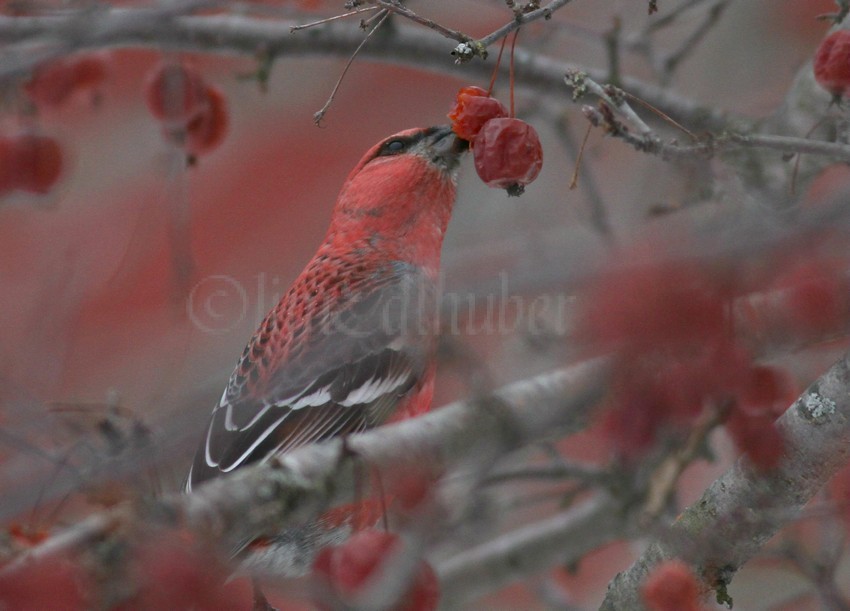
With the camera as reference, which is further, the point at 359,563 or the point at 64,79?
the point at 64,79

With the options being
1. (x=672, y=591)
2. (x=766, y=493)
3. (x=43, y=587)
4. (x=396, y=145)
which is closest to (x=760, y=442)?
(x=766, y=493)

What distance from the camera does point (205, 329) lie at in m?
3.71

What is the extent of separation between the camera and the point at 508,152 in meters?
1.64

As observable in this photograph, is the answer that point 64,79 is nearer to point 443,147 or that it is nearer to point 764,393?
point 443,147

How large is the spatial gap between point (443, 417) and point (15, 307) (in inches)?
112

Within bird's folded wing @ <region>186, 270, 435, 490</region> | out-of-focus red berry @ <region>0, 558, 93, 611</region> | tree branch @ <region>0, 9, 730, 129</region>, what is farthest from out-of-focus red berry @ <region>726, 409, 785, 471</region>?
tree branch @ <region>0, 9, 730, 129</region>

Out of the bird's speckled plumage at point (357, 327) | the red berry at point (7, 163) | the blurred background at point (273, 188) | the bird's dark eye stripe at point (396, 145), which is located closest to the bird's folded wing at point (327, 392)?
the bird's speckled plumage at point (357, 327)

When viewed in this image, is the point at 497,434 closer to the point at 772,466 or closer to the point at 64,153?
the point at 772,466

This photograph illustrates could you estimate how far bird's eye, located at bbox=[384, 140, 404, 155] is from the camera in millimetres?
2725

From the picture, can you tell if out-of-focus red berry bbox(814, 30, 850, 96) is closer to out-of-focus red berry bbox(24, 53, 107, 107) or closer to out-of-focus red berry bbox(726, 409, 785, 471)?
out-of-focus red berry bbox(726, 409, 785, 471)

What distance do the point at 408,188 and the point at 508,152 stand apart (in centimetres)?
108

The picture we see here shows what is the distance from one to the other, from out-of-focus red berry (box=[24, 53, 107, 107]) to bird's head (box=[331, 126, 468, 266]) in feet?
2.45

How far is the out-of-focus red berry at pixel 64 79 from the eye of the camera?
7.55 ft

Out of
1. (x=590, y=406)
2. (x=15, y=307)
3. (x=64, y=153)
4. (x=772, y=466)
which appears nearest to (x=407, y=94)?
(x=15, y=307)
